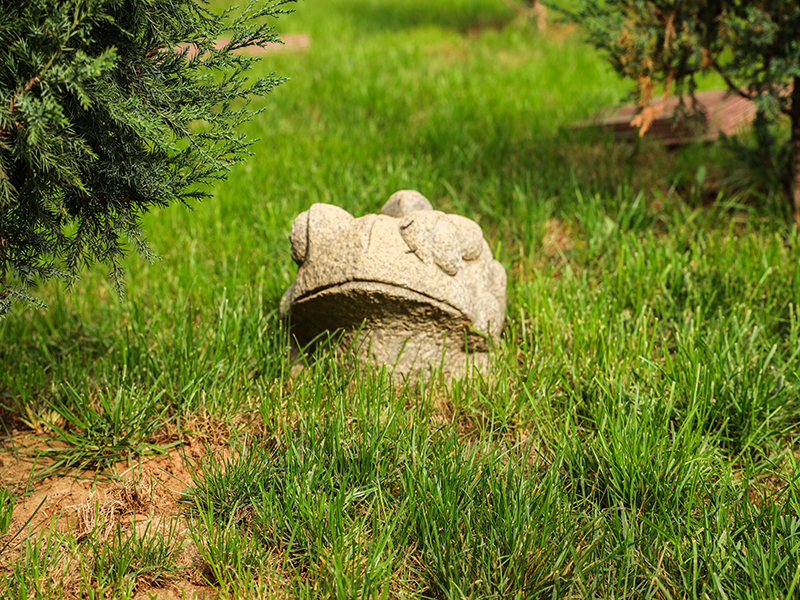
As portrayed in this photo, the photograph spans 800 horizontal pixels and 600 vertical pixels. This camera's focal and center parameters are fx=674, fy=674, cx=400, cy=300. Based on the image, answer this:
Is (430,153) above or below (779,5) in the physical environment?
below

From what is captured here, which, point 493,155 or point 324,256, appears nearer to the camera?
point 324,256

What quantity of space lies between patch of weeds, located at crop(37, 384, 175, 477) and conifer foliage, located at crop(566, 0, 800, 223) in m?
2.93

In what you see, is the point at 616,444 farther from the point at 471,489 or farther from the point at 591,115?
the point at 591,115

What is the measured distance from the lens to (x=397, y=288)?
247 centimetres

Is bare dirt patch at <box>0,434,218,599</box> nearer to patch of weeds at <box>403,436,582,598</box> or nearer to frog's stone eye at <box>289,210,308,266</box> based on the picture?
patch of weeds at <box>403,436,582,598</box>

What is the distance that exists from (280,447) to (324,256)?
72 centimetres

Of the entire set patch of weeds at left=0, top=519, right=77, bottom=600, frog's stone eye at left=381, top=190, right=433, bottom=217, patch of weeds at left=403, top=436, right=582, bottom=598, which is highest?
frog's stone eye at left=381, top=190, right=433, bottom=217

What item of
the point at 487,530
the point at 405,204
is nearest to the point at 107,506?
the point at 487,530

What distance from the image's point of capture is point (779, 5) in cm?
359

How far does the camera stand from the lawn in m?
1.96

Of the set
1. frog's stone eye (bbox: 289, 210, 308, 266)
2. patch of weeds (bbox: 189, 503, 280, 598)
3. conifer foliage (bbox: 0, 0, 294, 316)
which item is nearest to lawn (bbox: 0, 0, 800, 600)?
patch of weeds (bbox: 189, 503, 280, 598)

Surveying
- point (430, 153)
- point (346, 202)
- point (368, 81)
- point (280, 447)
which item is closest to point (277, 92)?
point (368, 81)

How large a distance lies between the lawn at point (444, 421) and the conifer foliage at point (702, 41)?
25.1 inches

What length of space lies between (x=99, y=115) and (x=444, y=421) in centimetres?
157
